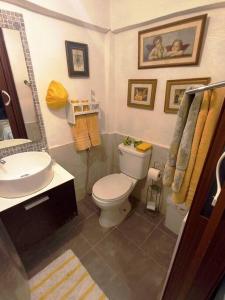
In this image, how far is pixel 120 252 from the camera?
57.9 inches

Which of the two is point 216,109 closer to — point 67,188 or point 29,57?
point 67,188

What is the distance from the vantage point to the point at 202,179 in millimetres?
566

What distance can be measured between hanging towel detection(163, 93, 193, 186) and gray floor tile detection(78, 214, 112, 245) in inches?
42.3

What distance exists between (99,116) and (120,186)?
855mm

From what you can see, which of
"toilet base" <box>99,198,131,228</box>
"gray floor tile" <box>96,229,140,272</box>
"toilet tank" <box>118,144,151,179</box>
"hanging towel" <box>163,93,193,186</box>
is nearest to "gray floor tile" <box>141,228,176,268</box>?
"gray floor tile" <box>96,229,140,272</box>

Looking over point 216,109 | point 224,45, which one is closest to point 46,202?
point 216,109

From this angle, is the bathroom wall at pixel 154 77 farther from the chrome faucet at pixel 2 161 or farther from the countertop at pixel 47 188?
the chrome faucet at pixel 2 161

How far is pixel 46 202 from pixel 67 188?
0.62 feet

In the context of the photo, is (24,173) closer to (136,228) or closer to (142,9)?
(136,228)

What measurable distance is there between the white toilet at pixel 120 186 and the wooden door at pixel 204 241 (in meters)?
0.82

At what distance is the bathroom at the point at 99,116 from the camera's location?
1.15 meters

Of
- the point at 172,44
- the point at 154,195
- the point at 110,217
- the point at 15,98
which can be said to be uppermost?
the point at 172,44

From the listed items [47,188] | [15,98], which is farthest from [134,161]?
[15,98]

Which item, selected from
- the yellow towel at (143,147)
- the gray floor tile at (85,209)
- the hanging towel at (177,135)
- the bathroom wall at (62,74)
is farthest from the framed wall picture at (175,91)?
the gray floor tile at (85,209)
